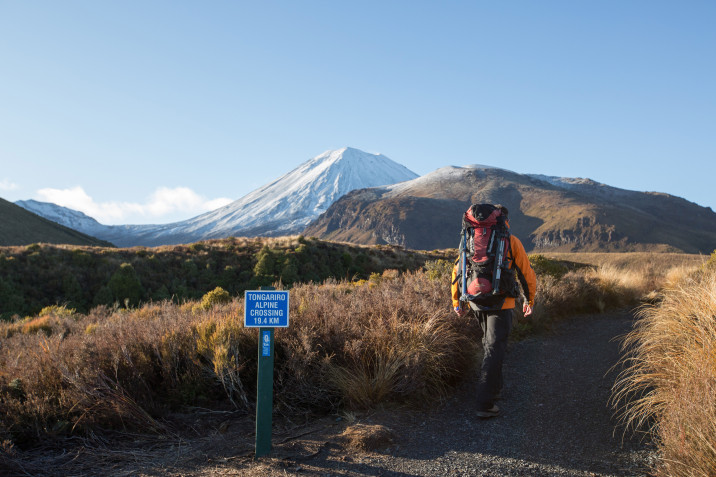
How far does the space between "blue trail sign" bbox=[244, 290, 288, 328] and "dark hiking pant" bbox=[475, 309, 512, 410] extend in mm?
1845

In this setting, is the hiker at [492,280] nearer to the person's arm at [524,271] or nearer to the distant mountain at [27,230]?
the person's arm at [524,271]

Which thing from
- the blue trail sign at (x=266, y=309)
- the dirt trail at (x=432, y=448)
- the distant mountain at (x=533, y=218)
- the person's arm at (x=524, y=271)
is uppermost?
the distant mountain at (x=533, y=218)

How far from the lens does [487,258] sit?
3.93m

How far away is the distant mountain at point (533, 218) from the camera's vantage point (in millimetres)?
133125

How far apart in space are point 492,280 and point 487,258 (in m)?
0.20

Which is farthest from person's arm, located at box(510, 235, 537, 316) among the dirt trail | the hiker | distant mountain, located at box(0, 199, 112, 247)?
distant mountain, located at box(0, 199, 112, 247)

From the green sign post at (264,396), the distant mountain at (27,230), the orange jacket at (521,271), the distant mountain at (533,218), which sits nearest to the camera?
the green sign post at (264,396)

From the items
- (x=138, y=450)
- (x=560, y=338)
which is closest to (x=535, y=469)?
(x=138, y=450)

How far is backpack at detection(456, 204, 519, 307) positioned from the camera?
3914 millimetres

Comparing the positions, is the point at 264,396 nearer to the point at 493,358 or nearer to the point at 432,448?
the point at 432,448

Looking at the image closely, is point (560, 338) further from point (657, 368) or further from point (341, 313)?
point (341, 313)

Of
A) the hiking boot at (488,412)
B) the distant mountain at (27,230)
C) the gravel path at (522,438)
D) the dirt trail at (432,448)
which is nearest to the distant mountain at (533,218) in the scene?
the distant mountain at (27,230)

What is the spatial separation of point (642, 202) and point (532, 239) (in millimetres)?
75318

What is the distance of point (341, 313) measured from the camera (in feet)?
16.4
